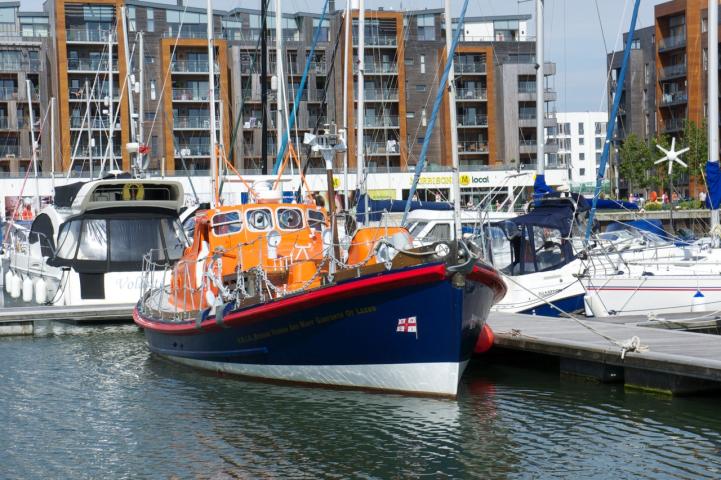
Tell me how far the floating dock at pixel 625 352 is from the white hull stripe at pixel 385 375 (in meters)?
2.09

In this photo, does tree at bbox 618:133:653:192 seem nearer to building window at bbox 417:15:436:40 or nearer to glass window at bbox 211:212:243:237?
building window at bbox 417:15:436:40

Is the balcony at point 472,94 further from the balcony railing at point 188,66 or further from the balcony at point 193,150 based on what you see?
the balcony at point 193,150

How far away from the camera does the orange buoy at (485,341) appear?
1839 cm

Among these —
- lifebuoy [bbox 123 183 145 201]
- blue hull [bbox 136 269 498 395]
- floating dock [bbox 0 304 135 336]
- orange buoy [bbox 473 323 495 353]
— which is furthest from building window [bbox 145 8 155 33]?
orange buoy [bbox 473 323 495 353]

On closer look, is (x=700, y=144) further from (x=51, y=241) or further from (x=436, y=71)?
(x=51, y=241)

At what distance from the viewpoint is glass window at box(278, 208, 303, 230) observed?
20.4m

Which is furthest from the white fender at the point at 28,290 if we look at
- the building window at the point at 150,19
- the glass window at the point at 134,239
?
the building window at the point at 150,19

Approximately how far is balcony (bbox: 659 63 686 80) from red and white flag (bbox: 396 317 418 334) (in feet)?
246

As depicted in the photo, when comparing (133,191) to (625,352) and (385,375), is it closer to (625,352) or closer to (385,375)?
(385,375)

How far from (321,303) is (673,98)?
251ft

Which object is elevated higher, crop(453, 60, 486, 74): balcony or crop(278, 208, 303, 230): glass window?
crop(453, 60, 486, 74): balcony

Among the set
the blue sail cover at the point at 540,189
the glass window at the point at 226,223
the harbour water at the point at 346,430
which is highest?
the blue sail cover at the point at 540,189

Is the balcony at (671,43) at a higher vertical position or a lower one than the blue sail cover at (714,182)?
higher

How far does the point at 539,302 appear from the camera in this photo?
23516mm
